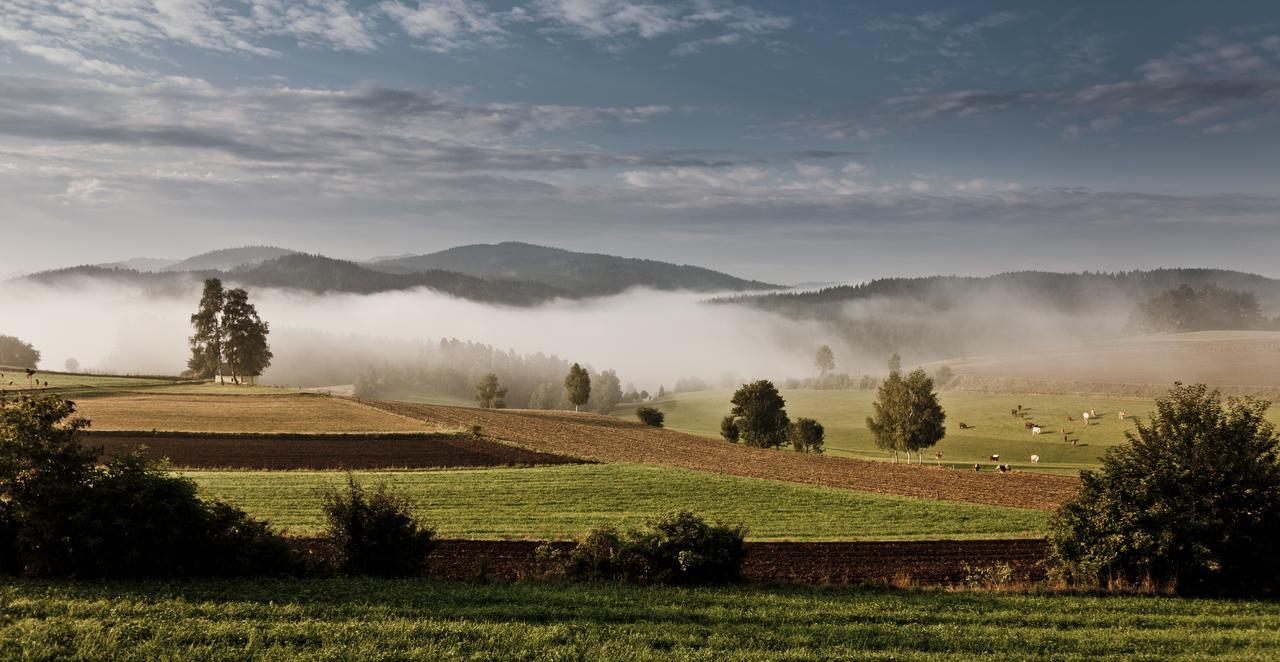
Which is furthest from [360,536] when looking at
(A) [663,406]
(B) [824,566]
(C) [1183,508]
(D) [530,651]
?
(A) [663,406]

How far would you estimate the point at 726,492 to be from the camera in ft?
151

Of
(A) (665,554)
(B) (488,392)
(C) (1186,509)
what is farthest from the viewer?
(B) (488,392)

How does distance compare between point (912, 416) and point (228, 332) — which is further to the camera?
point (228, 332)

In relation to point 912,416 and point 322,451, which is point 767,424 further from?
point 322,451

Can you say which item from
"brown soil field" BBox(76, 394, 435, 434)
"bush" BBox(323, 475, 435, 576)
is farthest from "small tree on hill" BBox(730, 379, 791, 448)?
"bush" BBox(323, 475, 435, 576)

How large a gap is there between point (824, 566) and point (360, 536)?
52.8 feet

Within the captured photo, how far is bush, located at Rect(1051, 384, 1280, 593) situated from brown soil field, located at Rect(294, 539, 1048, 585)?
2.26 meters

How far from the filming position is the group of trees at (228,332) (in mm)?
109125

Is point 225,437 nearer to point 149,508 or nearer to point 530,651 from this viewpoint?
point 149,508

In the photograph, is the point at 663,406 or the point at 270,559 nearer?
the point at 270,559

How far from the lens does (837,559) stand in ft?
94.4

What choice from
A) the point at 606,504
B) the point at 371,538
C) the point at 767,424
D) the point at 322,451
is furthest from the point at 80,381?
the point at 371,538

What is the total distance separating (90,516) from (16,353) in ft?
596

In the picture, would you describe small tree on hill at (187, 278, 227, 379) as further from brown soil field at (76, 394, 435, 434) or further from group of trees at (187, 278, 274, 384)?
brown soil field at (76, 394, 435, 434)
